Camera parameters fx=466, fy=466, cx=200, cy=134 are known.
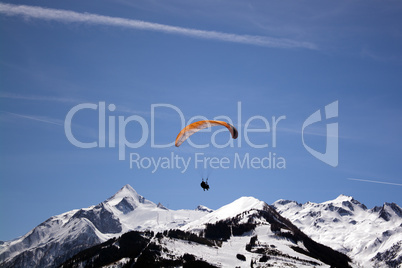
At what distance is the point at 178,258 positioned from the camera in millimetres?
194375

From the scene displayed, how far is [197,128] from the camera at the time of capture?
9275 cm

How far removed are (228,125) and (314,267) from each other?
128680 millimetres

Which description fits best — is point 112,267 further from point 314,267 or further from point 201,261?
point 314,267

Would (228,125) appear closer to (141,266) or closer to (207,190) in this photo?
(207,190)

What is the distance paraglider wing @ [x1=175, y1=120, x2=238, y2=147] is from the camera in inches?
3573

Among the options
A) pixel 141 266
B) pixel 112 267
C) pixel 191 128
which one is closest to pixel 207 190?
pixel 191 128

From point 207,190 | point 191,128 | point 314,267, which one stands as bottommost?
point 314,267

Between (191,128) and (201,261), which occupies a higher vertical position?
(191,128)

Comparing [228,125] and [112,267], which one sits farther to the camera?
[112,267]

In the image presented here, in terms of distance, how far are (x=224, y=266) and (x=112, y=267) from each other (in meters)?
46.8

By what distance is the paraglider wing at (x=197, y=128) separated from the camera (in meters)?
90.8

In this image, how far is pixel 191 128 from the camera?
92625 mm

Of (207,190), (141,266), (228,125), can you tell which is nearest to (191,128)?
(228,125)

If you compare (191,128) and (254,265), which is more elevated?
(191,128)
